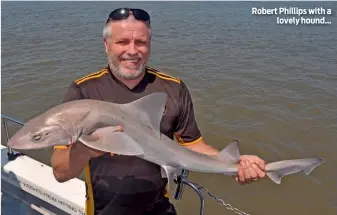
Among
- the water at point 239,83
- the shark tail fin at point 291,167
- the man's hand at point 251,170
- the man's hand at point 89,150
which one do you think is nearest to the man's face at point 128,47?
the man's hand at point 89,150

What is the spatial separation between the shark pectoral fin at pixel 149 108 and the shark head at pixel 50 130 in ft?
1.08

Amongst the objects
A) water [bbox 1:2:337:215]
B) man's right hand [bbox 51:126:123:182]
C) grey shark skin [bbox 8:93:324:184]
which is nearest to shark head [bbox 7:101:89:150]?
grey shark skin [bbox 8:93:324:184]

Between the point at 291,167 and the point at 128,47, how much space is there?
4.46ft

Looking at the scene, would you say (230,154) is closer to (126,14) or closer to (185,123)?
(185,123)

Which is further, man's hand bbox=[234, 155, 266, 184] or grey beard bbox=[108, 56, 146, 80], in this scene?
grey beard bbox=[108, 56, 146, 80]

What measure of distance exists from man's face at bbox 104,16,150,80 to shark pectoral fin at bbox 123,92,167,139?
1.44 feet

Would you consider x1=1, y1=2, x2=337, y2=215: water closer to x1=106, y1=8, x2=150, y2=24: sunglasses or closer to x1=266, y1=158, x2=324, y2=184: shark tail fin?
x1=266, y1=158, x2=324, y2=184: shark tail fin

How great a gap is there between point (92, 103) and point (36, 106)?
740 cm

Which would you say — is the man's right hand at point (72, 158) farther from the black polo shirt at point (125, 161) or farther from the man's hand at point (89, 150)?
the black polo shirt at point (125, 161)

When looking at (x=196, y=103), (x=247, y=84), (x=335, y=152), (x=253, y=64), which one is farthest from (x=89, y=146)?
(x=253, y=64)

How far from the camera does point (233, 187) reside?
20.1 feet

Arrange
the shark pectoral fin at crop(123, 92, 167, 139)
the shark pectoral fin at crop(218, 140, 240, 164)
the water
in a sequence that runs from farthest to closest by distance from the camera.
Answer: the water
the shark pectoral fin at crop(218, 140, 240, 164)
the shark pectoral fin at crop(123, 92, 167, 139)

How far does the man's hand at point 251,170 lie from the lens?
7.75 ft

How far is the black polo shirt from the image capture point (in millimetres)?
2467
